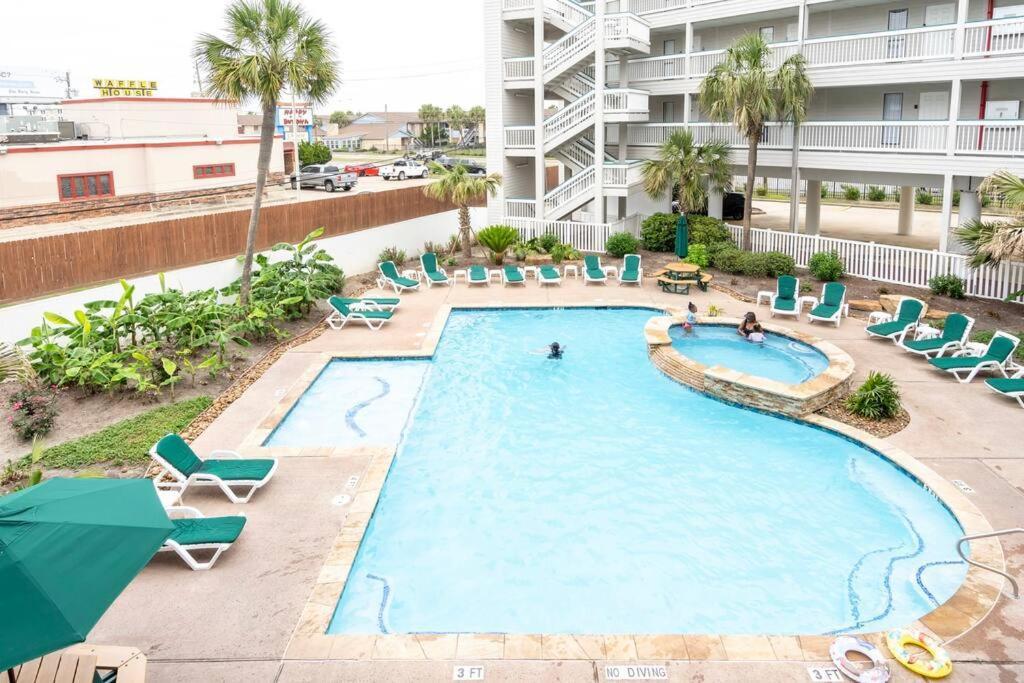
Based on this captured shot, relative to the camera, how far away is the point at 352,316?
753 inches

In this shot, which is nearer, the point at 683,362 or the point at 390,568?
the point at 390,568

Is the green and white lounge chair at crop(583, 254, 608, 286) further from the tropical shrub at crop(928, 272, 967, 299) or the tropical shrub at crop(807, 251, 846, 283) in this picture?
the tropical shrub at crop(928, 272, 967, 299)

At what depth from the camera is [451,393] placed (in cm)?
1520

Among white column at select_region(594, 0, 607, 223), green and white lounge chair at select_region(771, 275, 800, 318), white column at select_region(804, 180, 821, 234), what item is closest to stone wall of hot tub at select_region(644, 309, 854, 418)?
green and white lounge chair at select_region(771, 275, 800, 318)

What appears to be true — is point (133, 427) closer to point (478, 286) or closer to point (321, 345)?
point (321, 345)

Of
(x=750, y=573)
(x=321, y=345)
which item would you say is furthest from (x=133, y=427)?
(x=750, y=573)

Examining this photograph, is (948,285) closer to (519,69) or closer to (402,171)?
(519,69)

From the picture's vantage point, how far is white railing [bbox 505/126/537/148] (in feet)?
95.0

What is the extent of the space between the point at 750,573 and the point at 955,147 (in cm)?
1753

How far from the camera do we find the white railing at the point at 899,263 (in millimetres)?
19297

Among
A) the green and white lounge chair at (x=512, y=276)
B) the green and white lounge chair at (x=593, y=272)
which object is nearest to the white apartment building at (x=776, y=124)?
the green and white lounge chair at (x=593, y=272)

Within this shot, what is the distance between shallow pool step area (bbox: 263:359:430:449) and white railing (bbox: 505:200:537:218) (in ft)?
44.8

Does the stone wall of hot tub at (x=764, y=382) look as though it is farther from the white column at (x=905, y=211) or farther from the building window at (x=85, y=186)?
the building window at (x=85, y=186)

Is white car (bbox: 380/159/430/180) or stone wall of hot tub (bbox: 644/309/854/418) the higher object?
white car (bbox: 380/159/430/180)
